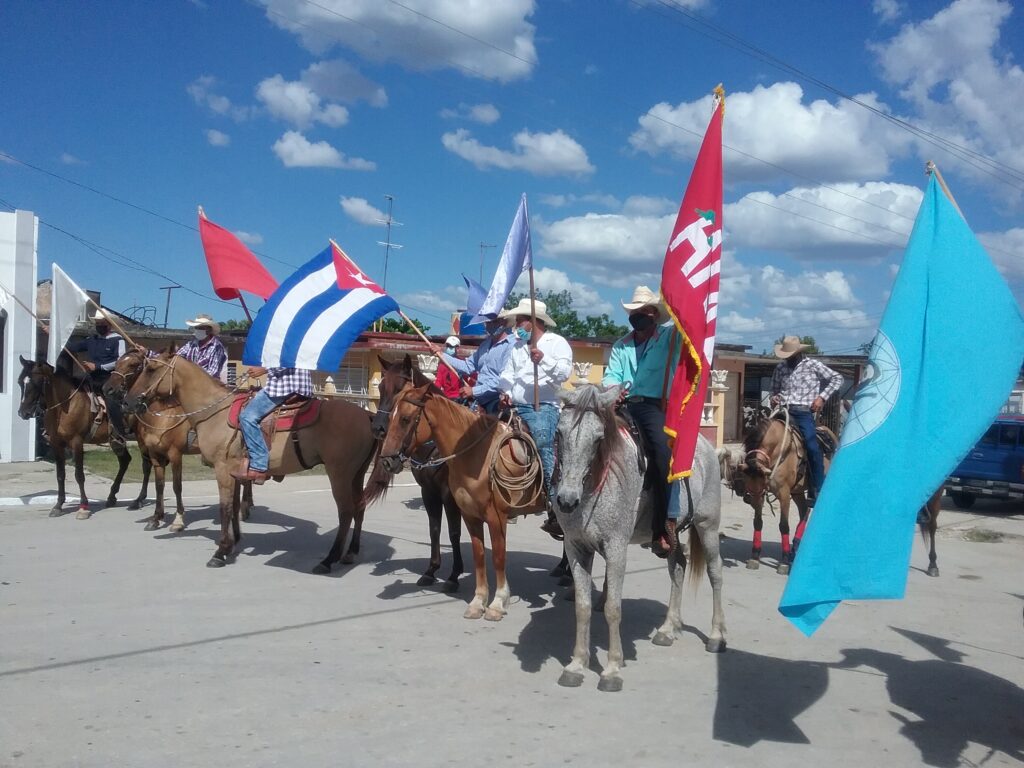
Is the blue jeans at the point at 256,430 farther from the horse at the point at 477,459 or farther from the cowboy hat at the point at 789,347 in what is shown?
the cowboy hat at the point at 789,347

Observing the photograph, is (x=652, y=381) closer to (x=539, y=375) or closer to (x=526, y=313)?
(x=539, y=375)

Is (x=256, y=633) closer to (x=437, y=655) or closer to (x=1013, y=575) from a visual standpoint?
(x=437, y=655)

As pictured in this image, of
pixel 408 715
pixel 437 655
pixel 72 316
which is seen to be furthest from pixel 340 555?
pixel 72 316

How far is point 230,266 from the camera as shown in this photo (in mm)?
10461

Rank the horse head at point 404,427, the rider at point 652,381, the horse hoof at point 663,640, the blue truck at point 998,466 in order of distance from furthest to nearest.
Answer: the blue truck at point 998,466
the horse head at point 404,427
the horse hoof at point 663,640
the rider at point 652,381

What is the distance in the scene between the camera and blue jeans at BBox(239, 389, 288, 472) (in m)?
8.91

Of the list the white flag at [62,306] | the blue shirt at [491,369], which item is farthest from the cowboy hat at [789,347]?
the white flag at [62,306]

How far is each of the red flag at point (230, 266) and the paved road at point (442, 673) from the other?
3.41 metres

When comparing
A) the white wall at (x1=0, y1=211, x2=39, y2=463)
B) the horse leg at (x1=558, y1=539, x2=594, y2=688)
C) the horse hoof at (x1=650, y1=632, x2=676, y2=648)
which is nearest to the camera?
the horse leg at (x1=558, y1=539, x2=594, y2=688)

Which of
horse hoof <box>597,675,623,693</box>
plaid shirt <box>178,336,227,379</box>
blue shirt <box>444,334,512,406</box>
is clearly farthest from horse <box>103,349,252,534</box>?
horse hoof <box>597,675,623,693</box>

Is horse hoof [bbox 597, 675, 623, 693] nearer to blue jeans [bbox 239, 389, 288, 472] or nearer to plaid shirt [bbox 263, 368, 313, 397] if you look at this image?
blue jeans [bbox 239, 389, 288, 472]

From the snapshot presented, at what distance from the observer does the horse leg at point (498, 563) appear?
23.4 feet

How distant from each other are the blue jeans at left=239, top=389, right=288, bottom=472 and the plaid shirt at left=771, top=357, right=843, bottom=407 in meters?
6.43

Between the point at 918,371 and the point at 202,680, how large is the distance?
4968mm
